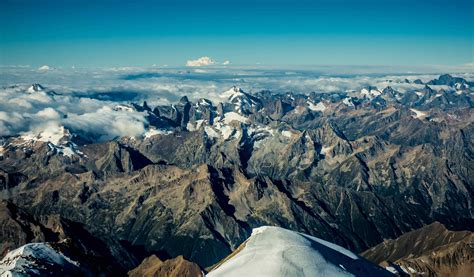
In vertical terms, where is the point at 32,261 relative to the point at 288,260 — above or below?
below

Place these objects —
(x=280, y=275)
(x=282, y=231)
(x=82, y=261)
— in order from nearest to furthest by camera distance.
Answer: (x=280, y=275)
(x=282, y=231)
(x=82, y=261)

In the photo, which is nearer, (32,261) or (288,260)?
(288,260)

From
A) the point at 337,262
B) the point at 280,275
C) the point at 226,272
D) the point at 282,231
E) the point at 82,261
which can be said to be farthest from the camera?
the point at 82,261

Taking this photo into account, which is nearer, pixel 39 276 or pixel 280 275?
pixel 280 275

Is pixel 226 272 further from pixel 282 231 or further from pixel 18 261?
pixel 18 261

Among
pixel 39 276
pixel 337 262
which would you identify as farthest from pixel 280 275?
pixel 39 276

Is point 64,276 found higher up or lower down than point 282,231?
lower down

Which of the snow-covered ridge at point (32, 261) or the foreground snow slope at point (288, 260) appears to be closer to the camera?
the foreground snow slope at point (288, 260)

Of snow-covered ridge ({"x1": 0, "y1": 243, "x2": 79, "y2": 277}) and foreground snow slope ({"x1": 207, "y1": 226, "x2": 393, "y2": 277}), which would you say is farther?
snow-covered ridge ({"x1": 0, "y1": 243, "x2": 79, "y2": 277})
